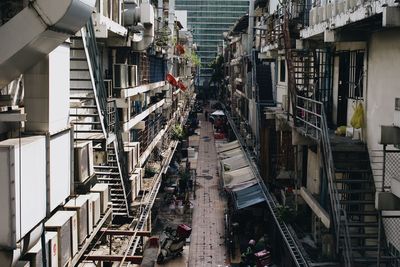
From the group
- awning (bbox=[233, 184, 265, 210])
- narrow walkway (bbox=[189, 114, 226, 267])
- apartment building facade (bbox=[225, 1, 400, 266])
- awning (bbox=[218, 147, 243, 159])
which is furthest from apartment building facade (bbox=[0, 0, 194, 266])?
awning (bbox=[218, 147, 243, 159])

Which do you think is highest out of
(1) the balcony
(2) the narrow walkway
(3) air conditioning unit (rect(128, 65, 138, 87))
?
(1) the balcony

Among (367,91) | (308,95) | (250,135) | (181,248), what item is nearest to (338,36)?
(367,91)

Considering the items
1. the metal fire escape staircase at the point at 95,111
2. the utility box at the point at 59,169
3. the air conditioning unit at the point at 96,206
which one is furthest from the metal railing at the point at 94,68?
the utility box at the point at 59,169

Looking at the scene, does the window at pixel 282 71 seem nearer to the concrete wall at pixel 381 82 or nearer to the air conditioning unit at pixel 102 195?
the concrete wall at pixel 381 82

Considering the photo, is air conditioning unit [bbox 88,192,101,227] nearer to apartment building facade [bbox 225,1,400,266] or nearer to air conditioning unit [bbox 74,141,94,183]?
air conditioning unit [bbox 74,141,94,183]

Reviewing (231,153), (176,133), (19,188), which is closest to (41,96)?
(19,188)

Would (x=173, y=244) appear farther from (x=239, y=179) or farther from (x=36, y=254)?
(x=36, y=254)

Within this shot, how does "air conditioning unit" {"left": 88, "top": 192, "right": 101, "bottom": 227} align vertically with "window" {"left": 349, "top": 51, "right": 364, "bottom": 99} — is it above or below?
below
